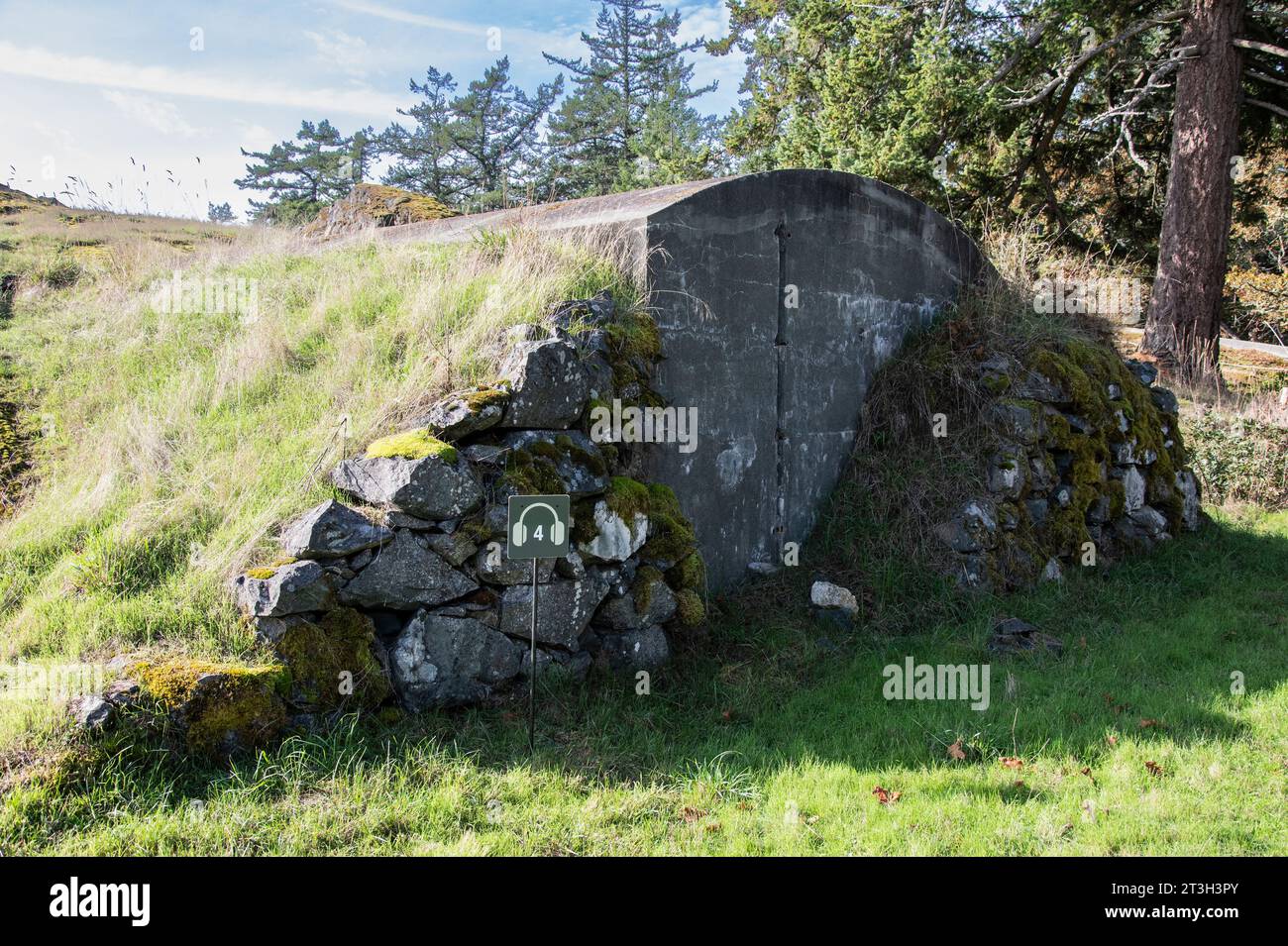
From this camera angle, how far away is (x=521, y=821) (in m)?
3.84

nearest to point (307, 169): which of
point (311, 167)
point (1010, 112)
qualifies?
point (311, 167)

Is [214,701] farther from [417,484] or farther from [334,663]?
[417,484]

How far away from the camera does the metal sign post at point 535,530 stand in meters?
4.50

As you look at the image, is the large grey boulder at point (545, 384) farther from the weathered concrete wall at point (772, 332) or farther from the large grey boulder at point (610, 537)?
the weathered concrete wall at point (772, 332)

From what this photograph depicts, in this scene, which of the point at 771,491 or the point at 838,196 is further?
the point at 838,196

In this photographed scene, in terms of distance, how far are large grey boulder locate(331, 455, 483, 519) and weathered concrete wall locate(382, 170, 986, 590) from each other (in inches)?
68.4

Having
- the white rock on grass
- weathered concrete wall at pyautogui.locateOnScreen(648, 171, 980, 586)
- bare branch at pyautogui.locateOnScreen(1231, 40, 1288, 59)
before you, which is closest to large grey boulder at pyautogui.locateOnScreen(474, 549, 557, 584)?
weathered concrete wall at pyautogui.locateOnScreen(648, 171, 980, 586)

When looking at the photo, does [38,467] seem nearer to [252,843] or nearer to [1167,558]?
[252,843]

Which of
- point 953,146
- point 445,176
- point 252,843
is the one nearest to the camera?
point 252,843

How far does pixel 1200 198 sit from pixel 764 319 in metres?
9.41

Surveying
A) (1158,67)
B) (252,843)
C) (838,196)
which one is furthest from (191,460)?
(1158,67)

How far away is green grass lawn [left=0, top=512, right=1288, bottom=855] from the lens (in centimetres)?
371

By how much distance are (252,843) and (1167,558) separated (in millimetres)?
8467

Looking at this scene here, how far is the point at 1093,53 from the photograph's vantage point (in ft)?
43.0
